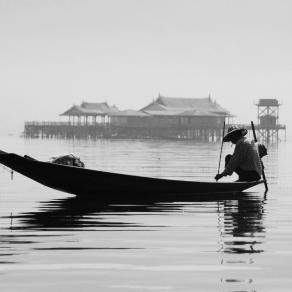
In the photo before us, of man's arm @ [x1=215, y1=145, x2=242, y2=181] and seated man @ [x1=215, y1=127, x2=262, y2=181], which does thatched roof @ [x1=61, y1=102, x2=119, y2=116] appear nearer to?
seated man @ [x1=215, y1=127, x2=262, y2=181]

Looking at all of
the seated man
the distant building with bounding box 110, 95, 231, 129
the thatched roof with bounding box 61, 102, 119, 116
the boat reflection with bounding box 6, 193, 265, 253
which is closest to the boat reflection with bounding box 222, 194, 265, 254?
the boat reflection with bounding box 6, 193, 265, 253

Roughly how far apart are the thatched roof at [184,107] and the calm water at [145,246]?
9731cm

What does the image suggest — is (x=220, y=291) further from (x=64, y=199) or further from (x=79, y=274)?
(x=64, y=199)

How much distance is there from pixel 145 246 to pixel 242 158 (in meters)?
5.84

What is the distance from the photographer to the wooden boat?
13055 mm

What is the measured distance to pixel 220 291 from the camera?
612 cm

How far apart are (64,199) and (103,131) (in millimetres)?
105942

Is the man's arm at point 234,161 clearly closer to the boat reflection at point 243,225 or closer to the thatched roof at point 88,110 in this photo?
the boat reflection at point 243,225

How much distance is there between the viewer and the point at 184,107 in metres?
114

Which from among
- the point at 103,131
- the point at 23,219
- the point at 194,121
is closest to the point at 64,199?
the point at 23,219

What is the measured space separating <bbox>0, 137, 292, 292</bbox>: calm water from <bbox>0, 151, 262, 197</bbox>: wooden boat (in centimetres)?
34

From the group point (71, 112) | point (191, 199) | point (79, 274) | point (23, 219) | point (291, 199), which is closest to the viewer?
point (79, 274)

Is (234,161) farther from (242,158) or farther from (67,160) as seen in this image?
(67,160)

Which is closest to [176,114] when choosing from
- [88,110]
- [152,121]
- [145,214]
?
[152,121]
